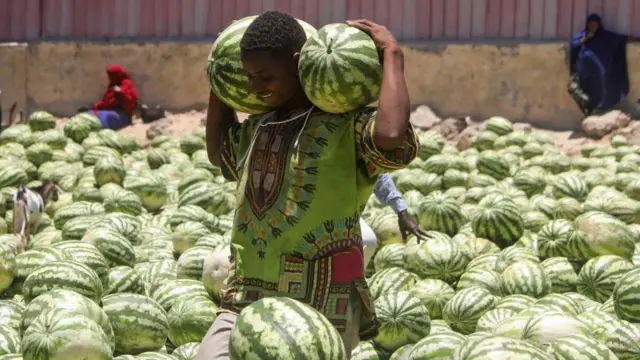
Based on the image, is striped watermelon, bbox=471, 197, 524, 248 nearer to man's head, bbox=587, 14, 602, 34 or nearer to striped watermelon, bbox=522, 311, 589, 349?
striped watermelon, bbox=522, 311, 589, 349

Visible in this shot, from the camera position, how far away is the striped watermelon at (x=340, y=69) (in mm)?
2850

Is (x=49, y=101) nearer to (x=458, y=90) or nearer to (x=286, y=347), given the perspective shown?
(x=458, y=90)

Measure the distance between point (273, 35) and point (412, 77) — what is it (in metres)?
9.67

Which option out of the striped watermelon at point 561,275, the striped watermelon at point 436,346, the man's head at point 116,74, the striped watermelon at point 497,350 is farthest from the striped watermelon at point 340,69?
the man's head at point 116,74

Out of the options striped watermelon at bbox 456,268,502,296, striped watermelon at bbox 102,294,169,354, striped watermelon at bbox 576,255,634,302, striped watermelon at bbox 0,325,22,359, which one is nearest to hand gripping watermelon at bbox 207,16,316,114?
striped watermelon at bbox 102,294,169,354

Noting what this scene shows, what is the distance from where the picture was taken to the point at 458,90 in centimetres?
1227

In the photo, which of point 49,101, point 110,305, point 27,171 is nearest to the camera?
point 110,305

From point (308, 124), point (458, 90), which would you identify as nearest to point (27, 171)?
point (458, 90)

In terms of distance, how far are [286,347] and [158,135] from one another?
33.0 ft

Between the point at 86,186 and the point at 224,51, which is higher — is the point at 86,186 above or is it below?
below

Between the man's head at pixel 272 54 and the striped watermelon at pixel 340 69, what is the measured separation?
7cm

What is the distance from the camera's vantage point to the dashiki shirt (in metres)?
2.96

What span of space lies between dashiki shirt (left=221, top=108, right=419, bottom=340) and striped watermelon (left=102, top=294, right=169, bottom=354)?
3.74 ft

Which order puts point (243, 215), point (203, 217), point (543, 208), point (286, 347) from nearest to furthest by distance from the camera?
point (286, 347) < point (243, 215) < point (203, 217) < point (543, 208)
